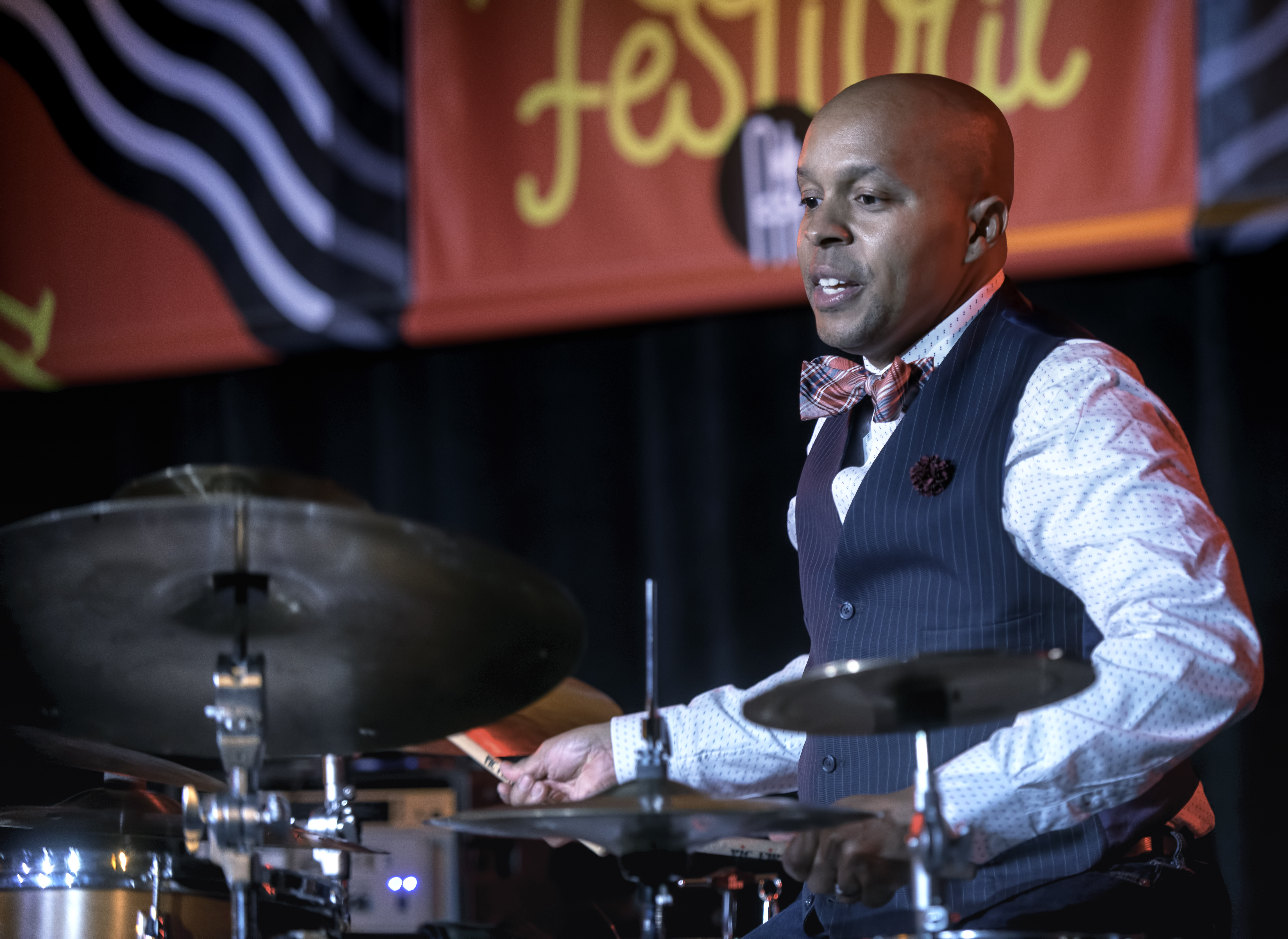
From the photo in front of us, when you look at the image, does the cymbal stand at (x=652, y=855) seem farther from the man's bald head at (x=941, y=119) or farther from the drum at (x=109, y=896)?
the man's bald head at (x=941, y=119)

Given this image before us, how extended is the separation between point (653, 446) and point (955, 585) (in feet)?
6.30

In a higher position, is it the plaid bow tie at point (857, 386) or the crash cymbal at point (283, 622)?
the plaid bow tie at point (857, 386)

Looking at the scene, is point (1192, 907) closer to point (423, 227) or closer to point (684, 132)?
point (684, 132)

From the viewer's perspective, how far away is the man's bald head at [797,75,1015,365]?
1.85 meters

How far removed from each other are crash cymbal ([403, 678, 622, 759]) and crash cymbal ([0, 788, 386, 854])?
217 millimetres

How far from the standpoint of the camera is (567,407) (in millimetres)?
3717

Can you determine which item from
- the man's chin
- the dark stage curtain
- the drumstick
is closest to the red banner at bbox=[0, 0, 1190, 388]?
the dark stage curtain

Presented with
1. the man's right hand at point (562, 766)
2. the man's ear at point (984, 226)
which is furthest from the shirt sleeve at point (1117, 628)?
the man's right hand at point (562, 766)

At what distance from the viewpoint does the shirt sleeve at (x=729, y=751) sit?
1872 mm

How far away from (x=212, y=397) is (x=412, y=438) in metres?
0.65

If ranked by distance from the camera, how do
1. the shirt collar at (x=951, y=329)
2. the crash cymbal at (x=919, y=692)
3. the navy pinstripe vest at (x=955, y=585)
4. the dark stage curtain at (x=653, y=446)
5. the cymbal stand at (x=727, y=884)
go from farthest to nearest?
the dark stage curtain at (x=653, y=446), the cymbal stand at (x=727, y=884), the shirt collar at (x=951, y=329), the navy pinstripe vest at (x=955, y=585), the crash cymbal at (x=919, y=692)

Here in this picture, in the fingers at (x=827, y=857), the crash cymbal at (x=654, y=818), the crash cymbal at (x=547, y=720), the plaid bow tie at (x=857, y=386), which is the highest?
the plaid bow tie at (x=857, y=386)

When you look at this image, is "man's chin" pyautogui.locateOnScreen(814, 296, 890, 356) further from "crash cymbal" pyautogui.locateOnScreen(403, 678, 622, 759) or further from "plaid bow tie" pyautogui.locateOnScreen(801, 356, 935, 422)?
"crash cymbal" pyautogui.locateOnScreen(403, 678, 622, 759)

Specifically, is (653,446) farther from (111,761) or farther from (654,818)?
(654,818)
